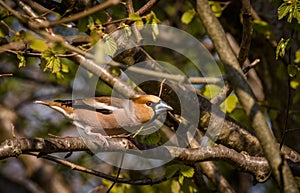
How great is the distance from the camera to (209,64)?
7.24 m

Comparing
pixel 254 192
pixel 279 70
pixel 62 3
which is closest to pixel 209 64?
pixel 279 70

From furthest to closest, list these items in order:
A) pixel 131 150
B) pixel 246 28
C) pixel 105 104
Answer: pixel 105 104, pixel 246 28, pixel 131 150

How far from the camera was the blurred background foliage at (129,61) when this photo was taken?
192 inches

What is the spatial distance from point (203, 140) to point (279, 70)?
1.33 metres

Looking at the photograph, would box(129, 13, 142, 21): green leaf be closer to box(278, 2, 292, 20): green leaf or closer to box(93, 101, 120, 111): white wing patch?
box(93, 101, 120, 111): white wing patch

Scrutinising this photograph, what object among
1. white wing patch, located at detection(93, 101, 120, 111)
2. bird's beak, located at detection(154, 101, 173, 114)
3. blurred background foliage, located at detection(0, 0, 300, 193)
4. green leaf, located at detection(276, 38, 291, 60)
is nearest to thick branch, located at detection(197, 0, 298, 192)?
blurred background foliage, located at detection(0, 0, 300, 193)

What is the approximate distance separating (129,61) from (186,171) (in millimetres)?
1090

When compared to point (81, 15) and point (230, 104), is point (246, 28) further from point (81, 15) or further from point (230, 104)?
point (230, 104)

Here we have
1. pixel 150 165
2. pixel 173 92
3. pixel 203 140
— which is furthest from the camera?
pixel 150 165

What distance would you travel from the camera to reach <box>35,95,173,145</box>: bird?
5.30 meters

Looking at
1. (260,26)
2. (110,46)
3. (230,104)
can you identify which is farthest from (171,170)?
(260,26)

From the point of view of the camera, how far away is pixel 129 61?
5.31 meters

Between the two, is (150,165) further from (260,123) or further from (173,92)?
(260,123)

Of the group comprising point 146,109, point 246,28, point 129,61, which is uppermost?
point 246,28
